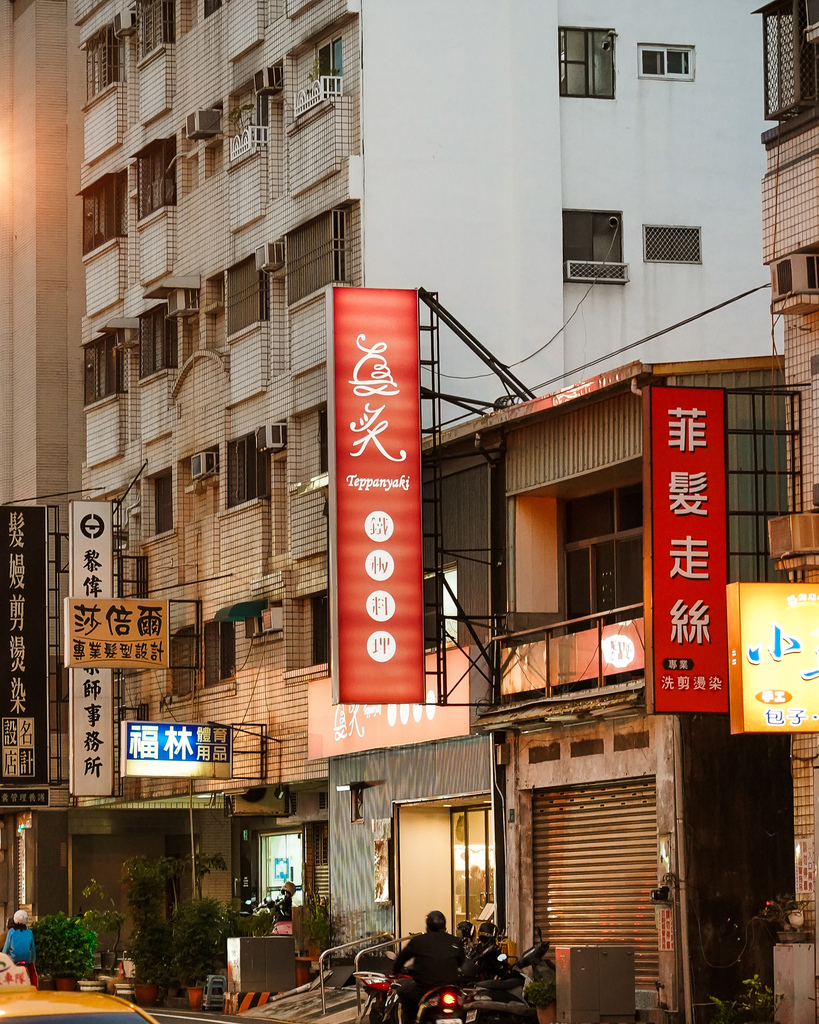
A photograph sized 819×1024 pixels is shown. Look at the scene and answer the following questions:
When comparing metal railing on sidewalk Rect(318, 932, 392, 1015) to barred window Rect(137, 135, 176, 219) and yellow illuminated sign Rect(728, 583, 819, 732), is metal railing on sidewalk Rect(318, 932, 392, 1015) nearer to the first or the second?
yellow illuminated sign Rect(728, 583, 819, 732)

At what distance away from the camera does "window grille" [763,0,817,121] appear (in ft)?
69.3

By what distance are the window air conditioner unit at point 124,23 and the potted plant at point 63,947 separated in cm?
2040

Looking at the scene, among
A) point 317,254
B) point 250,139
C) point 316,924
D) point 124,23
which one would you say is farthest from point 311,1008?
point 124,23

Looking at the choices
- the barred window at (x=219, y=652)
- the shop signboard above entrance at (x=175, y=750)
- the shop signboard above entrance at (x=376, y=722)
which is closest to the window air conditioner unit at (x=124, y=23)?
the barred window at (x=219, y=652)

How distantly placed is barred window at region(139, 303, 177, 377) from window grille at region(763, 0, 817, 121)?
20.8 m

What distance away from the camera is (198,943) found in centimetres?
3181

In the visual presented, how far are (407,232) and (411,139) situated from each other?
5.38 feet

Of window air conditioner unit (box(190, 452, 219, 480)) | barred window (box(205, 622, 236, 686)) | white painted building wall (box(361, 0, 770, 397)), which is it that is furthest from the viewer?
window air conditioner unit (box(190, 452, 219, 480))

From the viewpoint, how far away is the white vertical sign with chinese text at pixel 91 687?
126 feet

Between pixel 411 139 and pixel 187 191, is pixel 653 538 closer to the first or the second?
pixel 411 139

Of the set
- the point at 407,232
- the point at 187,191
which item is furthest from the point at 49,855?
the point at 407,232

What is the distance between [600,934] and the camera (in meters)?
25.2

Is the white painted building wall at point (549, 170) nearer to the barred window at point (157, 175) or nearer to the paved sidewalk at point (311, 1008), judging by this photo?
the barred window at point (157, 175)

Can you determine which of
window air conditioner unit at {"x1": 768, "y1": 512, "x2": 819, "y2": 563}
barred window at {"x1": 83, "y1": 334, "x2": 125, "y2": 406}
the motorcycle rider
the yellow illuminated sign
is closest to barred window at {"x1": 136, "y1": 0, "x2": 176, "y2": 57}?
barred window at {"x1": 83, "y1": 334, "x2": 125, "y2": 406}
